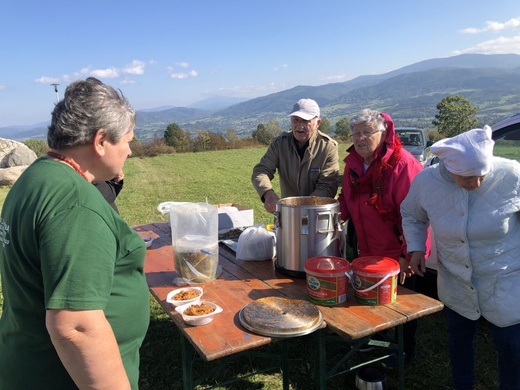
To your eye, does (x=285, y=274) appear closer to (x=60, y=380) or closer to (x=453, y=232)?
(x=453, y=232)

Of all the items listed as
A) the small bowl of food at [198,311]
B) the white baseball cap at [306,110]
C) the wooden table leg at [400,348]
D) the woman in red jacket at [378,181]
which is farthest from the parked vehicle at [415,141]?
the small bowl of food at [198,311]

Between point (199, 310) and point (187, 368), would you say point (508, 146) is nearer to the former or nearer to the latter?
point (199, 310)

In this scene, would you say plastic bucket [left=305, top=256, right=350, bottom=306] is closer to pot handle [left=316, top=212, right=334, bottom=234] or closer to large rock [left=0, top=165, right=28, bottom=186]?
pot handle [left=316, top=212, right=334, bottom=234]

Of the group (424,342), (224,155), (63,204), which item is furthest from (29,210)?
(224,155)

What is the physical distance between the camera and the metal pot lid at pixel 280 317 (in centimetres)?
175

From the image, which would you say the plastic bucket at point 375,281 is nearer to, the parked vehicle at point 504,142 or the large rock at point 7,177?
the parked vehicle at point 504,142

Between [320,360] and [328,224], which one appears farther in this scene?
[328,224]

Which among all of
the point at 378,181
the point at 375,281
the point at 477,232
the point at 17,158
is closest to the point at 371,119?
the point at 378,181

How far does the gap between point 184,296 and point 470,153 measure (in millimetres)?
1593

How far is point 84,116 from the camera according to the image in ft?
4.06

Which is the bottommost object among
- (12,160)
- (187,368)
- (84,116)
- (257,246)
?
(187,368)

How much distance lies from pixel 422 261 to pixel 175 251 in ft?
4.69

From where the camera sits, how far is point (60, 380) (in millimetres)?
1343

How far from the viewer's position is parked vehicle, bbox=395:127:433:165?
13.1 metres
